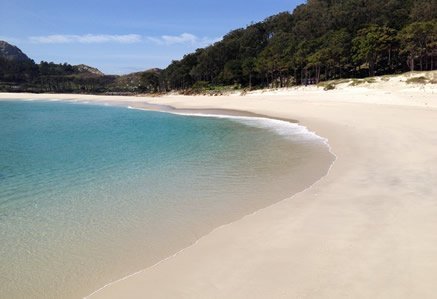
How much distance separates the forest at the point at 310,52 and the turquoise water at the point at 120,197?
49.8 metres

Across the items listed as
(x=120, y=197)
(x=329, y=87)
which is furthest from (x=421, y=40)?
(x=120, y=197)

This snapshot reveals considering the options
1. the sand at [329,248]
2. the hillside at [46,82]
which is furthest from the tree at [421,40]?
the hillside at [46,82]

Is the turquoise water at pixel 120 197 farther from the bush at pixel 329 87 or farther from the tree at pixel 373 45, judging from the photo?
the tree at pixel 373 45

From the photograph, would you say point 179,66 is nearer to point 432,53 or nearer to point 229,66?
point 229,66

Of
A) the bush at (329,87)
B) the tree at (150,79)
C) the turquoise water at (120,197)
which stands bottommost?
the turquoise water at (120,197)

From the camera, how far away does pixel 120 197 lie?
10.2 metres

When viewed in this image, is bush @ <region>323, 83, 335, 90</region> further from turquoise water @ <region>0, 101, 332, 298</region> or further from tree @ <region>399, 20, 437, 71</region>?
turquoise water @ <region>0, 101, 332, 298</region>

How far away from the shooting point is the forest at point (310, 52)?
204 ft

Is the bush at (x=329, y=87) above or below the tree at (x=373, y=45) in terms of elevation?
below

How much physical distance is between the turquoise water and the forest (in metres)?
49.8

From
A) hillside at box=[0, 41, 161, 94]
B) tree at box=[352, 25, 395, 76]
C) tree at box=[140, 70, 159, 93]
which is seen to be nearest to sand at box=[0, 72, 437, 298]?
tree at box=[352, 25, 395, 76]

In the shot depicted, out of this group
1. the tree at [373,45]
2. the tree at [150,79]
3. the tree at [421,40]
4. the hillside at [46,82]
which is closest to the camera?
the tree at [421,40]

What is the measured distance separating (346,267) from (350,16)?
97.2m

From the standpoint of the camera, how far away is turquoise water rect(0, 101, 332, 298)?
638 centimetres
